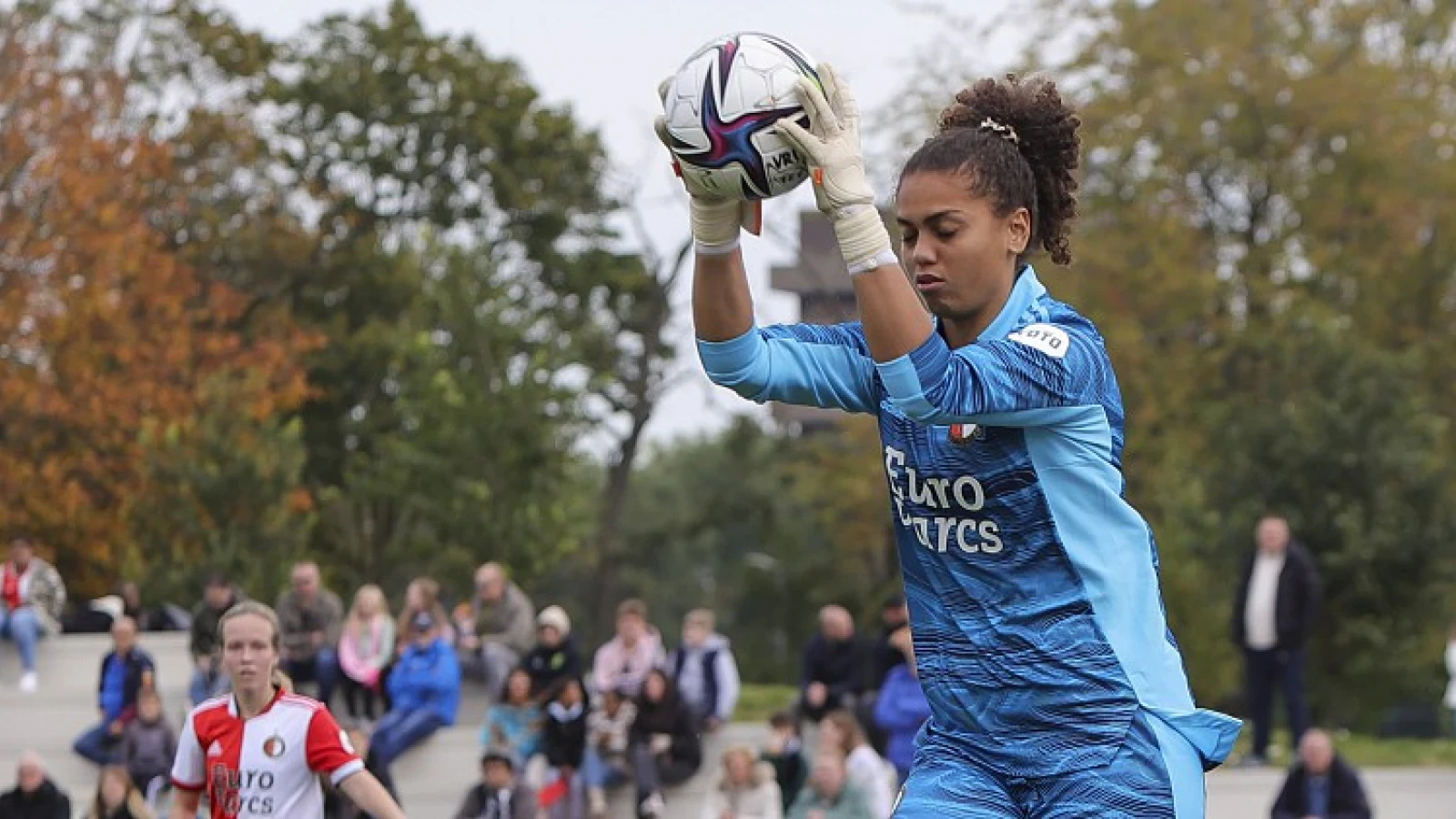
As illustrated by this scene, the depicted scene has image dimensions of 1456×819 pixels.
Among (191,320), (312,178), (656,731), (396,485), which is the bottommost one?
(656,731)

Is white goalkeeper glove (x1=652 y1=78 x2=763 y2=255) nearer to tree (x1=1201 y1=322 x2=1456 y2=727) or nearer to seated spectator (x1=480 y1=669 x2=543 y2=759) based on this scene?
seated spectator (x1=480 y1=669 x2=543 y2=759)

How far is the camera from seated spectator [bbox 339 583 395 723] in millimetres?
17578

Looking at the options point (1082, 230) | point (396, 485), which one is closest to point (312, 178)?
point (396, 485)

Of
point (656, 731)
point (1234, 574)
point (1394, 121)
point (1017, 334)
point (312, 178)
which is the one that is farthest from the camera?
point (312, 178)

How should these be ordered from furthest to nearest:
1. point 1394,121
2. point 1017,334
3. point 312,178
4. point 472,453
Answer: point 312,178, point 1394,121, point 472,453, point 1017,334

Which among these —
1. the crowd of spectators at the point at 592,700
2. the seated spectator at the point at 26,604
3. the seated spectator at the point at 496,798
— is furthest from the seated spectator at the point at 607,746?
the seated spectator at the point at 26,604

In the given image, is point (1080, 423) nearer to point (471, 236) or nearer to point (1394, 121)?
point (1394, 121)

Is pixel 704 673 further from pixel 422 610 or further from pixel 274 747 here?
pixel 274 747

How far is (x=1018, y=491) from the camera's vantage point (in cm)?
463

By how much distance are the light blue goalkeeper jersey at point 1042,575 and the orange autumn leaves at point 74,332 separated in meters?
27.9

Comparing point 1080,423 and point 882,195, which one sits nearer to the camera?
point 1080,423

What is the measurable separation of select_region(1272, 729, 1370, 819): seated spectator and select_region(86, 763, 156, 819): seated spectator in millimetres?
7038

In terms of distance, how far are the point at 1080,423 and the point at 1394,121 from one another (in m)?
32.9

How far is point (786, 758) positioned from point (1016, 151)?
1236 cm
